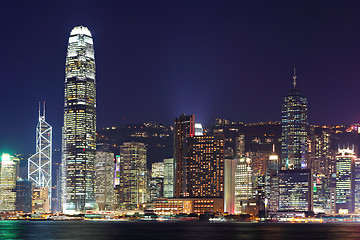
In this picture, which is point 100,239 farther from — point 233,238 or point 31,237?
point 233,238

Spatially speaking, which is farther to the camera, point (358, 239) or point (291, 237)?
→ point (291, 237)

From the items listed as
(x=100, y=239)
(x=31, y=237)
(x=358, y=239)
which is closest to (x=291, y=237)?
(x=358, y=239)

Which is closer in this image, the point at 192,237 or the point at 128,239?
the point at 128,239

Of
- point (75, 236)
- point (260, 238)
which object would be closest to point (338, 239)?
point (260, 238)

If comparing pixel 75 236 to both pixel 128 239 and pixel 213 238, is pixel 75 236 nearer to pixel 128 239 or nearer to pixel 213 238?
pixel 128 239

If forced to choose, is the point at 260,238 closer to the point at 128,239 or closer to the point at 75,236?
the point at 128,239

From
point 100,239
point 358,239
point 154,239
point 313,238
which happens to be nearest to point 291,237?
point 313,238

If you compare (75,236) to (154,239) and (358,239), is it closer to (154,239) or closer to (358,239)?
(154,239)
